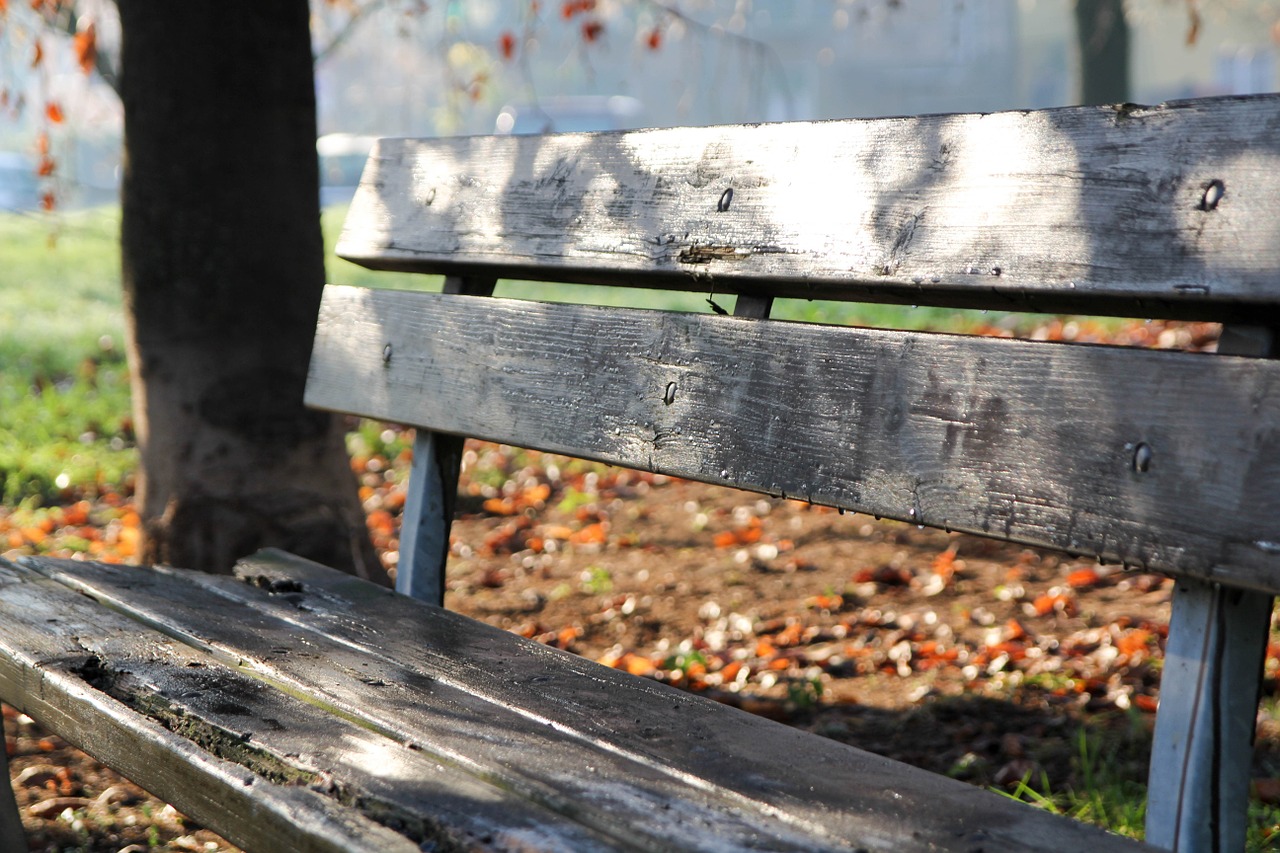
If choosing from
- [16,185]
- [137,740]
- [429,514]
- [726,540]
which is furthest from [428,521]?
[16,185]

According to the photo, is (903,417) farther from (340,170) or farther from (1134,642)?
(340,170)

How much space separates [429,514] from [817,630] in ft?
4.33

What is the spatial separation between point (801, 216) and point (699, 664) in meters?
1.54

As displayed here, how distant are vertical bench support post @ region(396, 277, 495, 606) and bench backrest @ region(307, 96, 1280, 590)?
70mm

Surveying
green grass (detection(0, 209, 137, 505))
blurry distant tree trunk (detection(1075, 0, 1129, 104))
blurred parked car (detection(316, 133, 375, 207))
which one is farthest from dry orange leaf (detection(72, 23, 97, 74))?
blurred parked car (detection(316, 133, 375, 207))

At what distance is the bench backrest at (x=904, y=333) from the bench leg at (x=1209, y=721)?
0.22 feet

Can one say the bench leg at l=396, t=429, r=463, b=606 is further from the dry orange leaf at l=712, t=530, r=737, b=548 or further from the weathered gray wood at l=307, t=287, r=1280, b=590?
the dry orange leaf at l=712, t=530, r=737, b=548

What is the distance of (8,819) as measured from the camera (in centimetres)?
180

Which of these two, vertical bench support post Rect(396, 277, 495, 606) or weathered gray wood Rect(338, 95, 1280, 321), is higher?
weathered gray wood Rect(338, 95, 1280, 321)

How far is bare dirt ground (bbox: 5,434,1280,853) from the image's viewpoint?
234 cm

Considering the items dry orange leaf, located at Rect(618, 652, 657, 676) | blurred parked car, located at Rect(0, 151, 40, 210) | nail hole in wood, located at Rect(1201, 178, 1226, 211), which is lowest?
dry orange leaf, located at Rect(618, 652, 657, 676)

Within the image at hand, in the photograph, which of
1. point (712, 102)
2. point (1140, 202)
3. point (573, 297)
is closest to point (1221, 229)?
point (1140, 202)

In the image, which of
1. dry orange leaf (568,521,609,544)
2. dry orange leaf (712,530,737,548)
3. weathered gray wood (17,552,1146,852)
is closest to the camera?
weathered gray wood (17,552,1146,852)

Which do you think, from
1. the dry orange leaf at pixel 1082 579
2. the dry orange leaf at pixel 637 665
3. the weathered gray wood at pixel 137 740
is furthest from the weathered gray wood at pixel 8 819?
the dry orange leaf at pixel 1082 579
